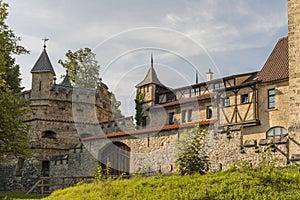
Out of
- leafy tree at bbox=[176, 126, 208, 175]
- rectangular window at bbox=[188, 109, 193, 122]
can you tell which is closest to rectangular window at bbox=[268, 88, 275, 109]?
rectangular window at bbox=[188, 109, 193, 122]

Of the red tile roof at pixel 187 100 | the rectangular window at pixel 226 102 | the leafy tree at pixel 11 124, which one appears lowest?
the leafy tree at pixel 11 124

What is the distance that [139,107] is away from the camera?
37406 mm

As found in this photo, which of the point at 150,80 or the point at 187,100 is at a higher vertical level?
the point at 150,80

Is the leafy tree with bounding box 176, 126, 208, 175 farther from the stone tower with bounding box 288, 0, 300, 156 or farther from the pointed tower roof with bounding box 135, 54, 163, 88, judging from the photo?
the pointed tower roof with bounding box 135, 54, 163, 88

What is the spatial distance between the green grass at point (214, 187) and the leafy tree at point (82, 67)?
28400 mm

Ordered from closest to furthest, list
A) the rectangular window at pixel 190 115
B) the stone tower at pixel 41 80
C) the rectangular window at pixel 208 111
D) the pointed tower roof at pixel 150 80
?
1. the rectangular window at pixel 208 111
2. the rectangular window at pixel 190 115
3. the stone tower at pixel 41 80
4. the pointed tower roof at pixel 150 80

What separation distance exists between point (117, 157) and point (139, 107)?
1428 cm

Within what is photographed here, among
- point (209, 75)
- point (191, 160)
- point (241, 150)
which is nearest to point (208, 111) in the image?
point (209, 75)

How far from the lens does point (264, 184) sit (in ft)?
38.2

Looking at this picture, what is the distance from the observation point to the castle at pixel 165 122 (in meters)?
18.1

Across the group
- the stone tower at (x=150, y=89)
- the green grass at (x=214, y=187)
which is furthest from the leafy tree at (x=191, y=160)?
the stone tower at (x=150, y=89)

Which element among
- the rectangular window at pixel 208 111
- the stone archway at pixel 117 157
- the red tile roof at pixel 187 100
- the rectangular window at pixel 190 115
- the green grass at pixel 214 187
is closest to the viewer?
the green grass at pixel 214 187

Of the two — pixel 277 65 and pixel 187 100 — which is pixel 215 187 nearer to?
pixel 277 65

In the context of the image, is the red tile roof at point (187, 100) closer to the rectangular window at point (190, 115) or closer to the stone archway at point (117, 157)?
the rectangular window at point (190, 115)
